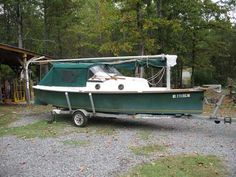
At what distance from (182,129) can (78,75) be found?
12.6ft

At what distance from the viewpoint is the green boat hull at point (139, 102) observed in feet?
34.6

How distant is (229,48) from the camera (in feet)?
111

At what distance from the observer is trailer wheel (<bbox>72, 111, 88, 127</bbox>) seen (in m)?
12.0

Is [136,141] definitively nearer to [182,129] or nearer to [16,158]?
[182,129]

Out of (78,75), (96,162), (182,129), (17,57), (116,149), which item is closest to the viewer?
(96,162)

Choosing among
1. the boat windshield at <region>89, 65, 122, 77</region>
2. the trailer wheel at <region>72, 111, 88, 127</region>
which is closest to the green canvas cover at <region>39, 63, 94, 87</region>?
the boat windshield at <region>89, 65, 122, 77</region>

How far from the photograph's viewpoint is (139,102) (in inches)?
442

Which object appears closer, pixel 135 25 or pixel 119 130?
pixel 119 130

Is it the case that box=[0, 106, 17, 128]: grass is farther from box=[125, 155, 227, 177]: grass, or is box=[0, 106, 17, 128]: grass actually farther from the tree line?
the tree line

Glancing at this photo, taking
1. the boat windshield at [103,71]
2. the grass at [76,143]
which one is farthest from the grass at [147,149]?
the boat windshield at [103,71]

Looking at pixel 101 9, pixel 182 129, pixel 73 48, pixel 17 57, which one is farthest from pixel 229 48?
pixel 182 129

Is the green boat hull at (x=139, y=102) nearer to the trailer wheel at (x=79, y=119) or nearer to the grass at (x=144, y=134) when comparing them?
the trailer wheel at (x=79, y=119)

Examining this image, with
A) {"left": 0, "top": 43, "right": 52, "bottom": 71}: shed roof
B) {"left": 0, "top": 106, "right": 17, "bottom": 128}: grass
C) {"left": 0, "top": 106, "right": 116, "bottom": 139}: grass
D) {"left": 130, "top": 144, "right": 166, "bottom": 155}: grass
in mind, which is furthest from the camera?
{"left": 0, "top": 43, "right": 52, "bottom": 71}: shed roof

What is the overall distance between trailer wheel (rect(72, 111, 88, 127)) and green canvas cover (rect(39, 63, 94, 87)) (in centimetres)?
96
